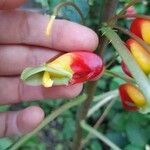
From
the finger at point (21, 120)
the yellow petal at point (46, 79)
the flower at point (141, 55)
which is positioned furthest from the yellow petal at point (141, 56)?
the finger at point (21, 120)

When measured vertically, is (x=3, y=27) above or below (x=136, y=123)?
above

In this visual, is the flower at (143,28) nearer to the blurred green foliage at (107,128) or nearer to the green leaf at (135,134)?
the blurred green foliage at (107,128)

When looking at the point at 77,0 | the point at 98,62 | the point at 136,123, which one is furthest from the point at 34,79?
the point at 136,123

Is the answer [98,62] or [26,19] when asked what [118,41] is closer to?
[98,62]

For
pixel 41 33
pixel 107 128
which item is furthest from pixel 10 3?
pixel 107 128

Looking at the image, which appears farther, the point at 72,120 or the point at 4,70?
the point at 72,120
